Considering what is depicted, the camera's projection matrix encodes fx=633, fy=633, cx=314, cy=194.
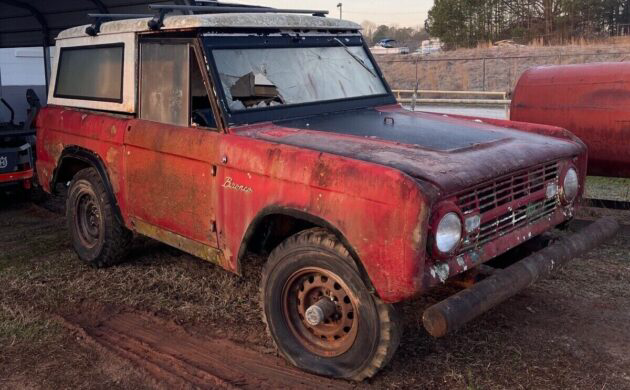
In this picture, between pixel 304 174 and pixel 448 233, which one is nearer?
pixel 448 233

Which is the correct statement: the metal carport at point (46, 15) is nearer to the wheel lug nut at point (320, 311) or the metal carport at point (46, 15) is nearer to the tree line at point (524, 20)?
the wheel lug nut at point (320, 311)

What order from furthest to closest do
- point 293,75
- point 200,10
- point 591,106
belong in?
point 591,106 < point 200,10 < point 293,75

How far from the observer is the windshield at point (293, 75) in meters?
4.36

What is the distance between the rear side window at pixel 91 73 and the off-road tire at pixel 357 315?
232cm

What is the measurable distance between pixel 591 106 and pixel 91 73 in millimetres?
4905

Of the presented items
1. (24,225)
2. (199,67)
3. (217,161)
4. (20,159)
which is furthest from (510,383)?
(20,159)

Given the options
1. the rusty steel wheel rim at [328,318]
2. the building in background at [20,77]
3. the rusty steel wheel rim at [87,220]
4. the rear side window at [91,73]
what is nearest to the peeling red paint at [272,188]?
the rear side window at [91,73]

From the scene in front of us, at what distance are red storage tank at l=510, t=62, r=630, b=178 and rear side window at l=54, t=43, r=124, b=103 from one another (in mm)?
4290

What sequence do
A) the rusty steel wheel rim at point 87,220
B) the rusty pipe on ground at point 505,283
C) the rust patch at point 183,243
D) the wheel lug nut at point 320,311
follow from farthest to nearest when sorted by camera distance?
1. the rusty steel wheel rim at point 87,220
2. the rust patch at point 183,243
3. the wheel lug nut at point 320,311
4. the rusty pipe on ground at point 505,283

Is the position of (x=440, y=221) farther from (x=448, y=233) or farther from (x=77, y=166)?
(x=77, y=166)

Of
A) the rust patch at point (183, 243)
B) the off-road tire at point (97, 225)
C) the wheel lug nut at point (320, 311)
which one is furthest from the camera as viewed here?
the off-road tire at point (97, 225)

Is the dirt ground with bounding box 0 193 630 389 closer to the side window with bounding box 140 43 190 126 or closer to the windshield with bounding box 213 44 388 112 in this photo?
the side window with bounding box 140 43 190 126

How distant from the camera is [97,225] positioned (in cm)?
564

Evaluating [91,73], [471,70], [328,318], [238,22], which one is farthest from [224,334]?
[471,70]
